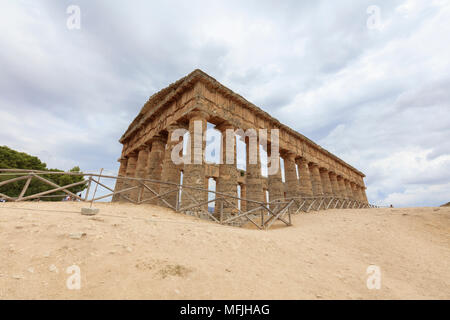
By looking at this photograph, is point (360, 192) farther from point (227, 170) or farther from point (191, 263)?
point (191, 263)

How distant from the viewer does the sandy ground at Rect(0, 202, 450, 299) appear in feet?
7.50

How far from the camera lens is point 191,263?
305 centimetres

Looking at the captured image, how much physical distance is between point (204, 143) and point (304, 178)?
12.1m

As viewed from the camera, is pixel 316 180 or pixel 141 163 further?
pixel 316 180

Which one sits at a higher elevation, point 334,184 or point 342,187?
point 334,184

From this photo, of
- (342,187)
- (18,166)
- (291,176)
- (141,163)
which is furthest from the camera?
(342,187)

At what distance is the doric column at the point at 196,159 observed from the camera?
977 cm

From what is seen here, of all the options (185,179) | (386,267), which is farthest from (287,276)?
(185,179)

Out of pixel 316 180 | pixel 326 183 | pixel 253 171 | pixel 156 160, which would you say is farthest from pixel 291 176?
pixel 156 160

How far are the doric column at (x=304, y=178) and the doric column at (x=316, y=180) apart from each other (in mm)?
2112

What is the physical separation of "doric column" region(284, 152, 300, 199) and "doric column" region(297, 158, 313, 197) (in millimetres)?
856

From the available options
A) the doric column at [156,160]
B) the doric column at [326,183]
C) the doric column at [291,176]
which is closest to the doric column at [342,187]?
the doric column at [326,183]

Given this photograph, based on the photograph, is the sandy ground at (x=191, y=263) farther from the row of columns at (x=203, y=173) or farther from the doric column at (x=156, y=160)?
the doric column at (x=156, y=160)
